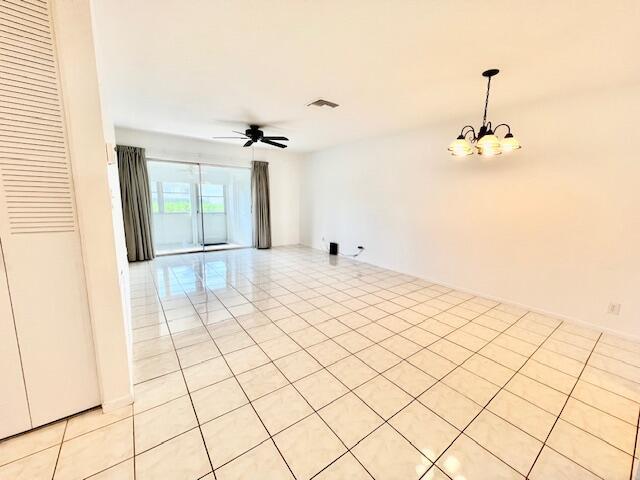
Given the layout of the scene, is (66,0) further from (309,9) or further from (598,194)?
(598,194)

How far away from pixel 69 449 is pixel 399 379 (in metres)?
2.11

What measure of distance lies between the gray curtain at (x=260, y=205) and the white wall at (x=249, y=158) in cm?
23

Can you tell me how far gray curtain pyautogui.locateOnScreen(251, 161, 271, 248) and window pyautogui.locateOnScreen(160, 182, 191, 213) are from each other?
2.06 metres

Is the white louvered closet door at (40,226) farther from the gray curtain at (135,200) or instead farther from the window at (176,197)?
the window at (176,197)

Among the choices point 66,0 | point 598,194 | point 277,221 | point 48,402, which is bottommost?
point 48,402

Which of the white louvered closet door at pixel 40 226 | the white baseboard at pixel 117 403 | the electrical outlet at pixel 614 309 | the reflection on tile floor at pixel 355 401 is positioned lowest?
the reflection on tile floor at pixel 355 401

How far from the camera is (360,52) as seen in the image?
7.29ft

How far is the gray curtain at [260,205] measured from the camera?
268 inches

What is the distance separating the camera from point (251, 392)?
1.87 m

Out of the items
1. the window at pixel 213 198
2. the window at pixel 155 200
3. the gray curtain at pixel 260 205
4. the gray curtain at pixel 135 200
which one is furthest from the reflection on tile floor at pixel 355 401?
the window at pixel 155 200

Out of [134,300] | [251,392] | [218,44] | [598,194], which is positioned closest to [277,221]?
[134,300]

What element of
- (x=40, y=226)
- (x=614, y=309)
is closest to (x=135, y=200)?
(x=40, y=226)

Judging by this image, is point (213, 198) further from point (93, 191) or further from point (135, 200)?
point (93, 191)

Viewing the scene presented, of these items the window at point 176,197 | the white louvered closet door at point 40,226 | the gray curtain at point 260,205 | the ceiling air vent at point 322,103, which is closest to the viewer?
the white louvered closet door at point 40,226
